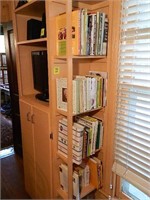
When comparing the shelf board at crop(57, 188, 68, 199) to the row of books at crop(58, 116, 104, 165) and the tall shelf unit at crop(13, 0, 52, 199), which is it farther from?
the row of books at crop(58, 116, 104, 165)

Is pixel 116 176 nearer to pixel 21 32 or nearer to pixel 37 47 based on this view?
pixel 37 47

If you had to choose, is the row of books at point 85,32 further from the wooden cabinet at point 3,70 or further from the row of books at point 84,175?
the wooden cabinet at point 3,70

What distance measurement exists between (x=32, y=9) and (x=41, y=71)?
53 cm

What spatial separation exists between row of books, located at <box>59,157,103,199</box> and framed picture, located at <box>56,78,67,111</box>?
532mm

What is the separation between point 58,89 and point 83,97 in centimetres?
20

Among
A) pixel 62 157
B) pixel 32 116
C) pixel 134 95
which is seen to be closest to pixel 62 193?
pixel 62 157

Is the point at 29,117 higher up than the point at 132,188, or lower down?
higher up

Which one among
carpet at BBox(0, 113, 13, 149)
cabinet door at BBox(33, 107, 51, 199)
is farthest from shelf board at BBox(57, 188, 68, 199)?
carpet at BBox(0, 113, 13, 149)

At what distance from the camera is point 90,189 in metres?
1.63

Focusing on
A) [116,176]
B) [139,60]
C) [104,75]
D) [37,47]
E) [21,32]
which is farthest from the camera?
[37,47]

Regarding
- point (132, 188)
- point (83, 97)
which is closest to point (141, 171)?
point (132, 188)

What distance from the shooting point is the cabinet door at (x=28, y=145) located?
5.78 feet

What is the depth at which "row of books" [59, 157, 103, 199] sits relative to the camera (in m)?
1.51

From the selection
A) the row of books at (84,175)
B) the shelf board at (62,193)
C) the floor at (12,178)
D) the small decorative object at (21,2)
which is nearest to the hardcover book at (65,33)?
the small decorative object at (21,2)
